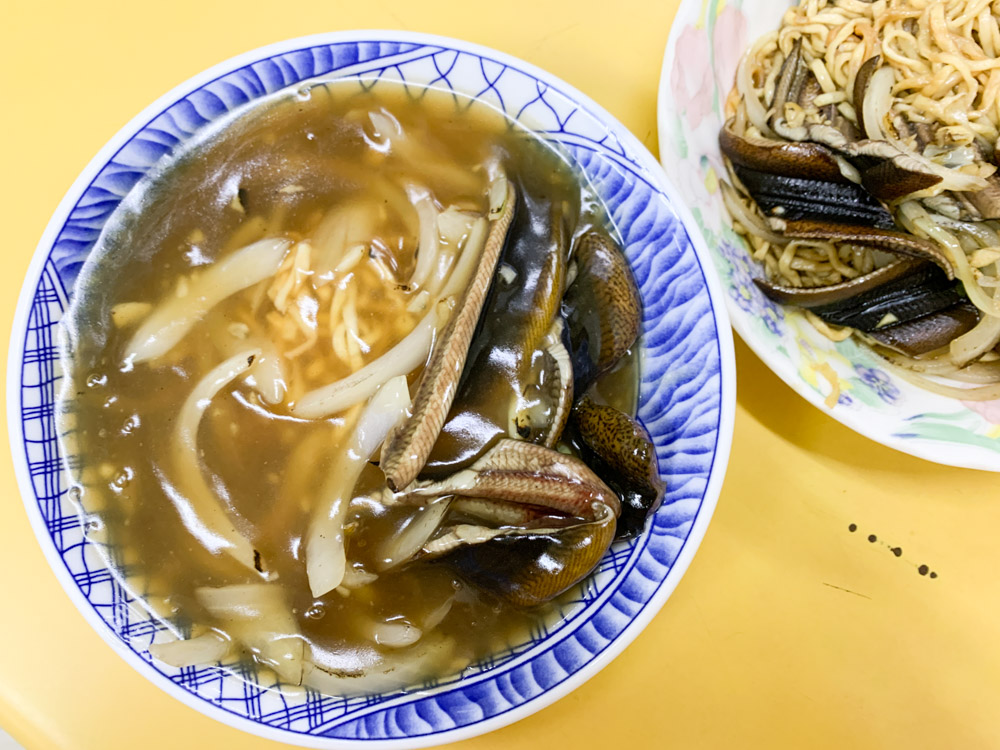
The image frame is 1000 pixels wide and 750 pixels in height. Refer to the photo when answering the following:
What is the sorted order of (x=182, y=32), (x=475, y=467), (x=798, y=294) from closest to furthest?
(x=475, y=467) → (x=798, y=294) → (x=182, y=32)

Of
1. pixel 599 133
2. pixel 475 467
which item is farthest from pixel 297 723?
pixel 599 133

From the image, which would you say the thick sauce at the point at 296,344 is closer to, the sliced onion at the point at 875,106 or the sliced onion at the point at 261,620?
the sliced onion at the point at 261,620

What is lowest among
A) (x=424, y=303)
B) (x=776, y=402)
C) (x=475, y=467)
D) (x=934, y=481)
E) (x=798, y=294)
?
(x=934, y=481)

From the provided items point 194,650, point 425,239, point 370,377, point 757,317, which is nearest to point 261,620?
point 194,650

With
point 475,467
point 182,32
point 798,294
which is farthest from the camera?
point 182,32

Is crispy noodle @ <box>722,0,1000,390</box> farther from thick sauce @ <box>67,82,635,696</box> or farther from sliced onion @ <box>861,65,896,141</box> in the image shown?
thick sauce @ <box>67,82,635,696</box>

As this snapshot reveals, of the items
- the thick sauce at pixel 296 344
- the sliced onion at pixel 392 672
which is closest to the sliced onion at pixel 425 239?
the thick sauce at pixel 296 344

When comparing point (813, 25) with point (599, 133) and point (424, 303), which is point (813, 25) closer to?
point (599, 133)

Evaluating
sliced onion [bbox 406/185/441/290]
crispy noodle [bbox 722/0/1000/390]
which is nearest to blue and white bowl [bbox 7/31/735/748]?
sliced onion [bbox 406/185/441/290]
